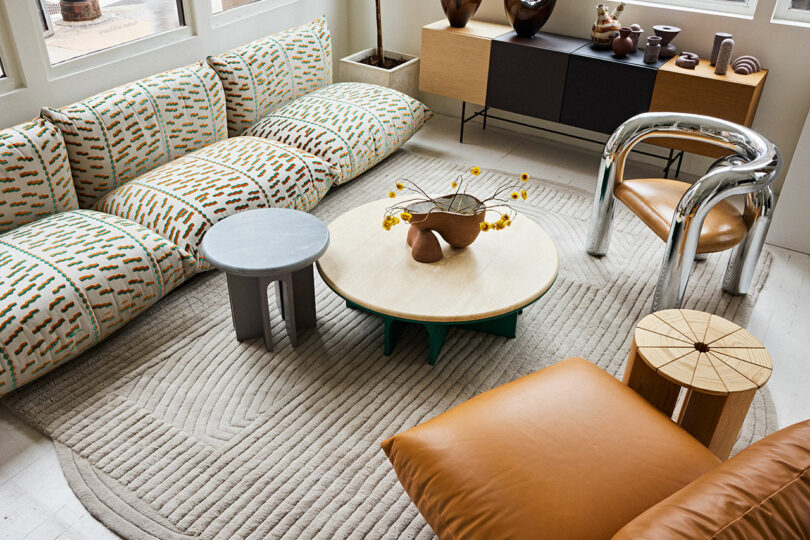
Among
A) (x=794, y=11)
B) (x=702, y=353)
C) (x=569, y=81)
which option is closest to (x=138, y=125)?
A: (x=569, y=81)

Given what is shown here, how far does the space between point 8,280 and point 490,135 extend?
9.46ft

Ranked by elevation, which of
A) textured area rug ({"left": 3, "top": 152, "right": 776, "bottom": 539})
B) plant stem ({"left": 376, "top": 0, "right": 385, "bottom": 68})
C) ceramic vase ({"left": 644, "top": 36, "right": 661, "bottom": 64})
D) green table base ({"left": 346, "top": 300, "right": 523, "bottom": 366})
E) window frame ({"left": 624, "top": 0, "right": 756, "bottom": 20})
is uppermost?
window frame ({"left": 624, "top": 0, "right": 756, "bottom": 20})

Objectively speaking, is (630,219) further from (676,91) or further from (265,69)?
(265,69)

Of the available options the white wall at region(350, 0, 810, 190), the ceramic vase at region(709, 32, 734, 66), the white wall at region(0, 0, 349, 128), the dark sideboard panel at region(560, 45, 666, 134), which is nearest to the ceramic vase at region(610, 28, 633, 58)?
the dark sideboard panel at region(560, 45, 666, 134)

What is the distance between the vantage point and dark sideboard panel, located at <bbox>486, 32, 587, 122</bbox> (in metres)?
3.59

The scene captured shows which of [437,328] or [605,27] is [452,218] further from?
[605,27]

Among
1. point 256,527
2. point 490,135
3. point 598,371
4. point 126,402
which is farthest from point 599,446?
point 490,135

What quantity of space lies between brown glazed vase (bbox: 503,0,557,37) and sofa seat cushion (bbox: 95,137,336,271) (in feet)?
4.41

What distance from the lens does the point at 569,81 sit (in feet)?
11.7

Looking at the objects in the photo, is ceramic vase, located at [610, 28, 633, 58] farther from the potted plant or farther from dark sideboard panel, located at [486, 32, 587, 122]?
the potted plant

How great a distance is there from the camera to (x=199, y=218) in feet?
8.92

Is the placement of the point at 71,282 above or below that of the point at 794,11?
below

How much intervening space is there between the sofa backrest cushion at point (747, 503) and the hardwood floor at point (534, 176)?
115 cm

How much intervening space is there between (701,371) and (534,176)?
2.20 metres
